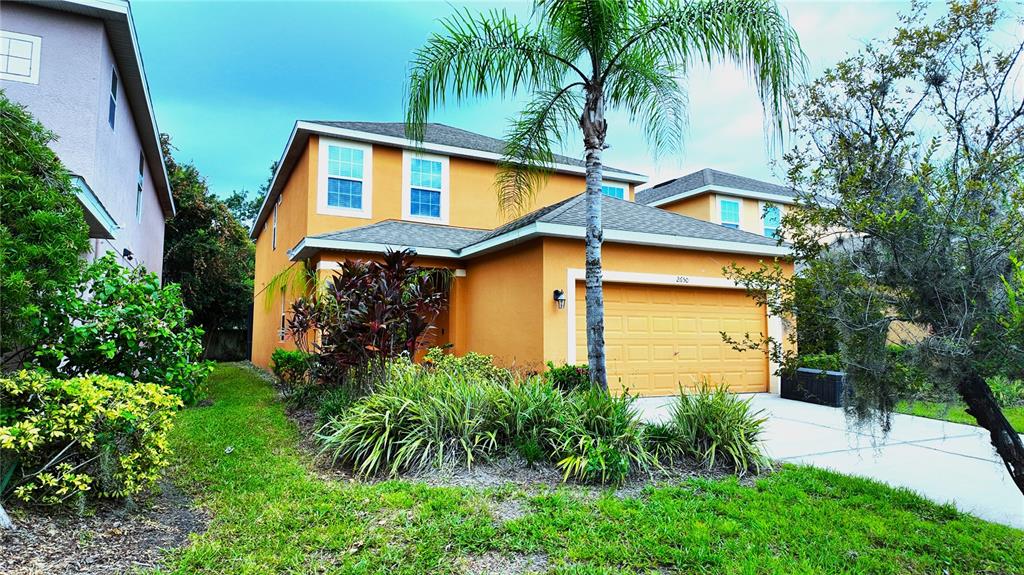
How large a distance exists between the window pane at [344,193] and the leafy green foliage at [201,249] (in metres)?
11.3

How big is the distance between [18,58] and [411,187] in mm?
7799

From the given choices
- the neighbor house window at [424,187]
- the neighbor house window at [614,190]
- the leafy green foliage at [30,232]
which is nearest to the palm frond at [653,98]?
the leafy green foliage at [30,232]

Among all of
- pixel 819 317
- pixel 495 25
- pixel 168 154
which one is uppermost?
pixel 168 154

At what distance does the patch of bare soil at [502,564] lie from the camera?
3227 mm

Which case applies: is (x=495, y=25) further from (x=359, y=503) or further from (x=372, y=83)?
(x=372, y=83)

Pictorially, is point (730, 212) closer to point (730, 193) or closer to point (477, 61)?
point (730, 193)

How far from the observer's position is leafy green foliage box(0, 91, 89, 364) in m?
3.91

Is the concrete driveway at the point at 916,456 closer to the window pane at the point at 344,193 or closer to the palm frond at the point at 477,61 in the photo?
the palm frond at the point at 477,61

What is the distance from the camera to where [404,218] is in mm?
13742

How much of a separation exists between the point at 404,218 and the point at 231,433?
25.6ft

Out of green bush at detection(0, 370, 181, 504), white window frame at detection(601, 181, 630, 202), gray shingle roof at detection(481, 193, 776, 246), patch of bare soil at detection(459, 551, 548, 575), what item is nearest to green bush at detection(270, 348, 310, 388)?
gray shingle roof at detection(481, 193, 776, 246)

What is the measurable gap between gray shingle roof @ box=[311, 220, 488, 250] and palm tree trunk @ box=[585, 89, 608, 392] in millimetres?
5591

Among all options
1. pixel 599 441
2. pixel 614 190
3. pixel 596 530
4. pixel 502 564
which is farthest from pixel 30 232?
pixel 614 190

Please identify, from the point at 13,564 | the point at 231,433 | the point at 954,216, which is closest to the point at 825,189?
the point at 954,216
